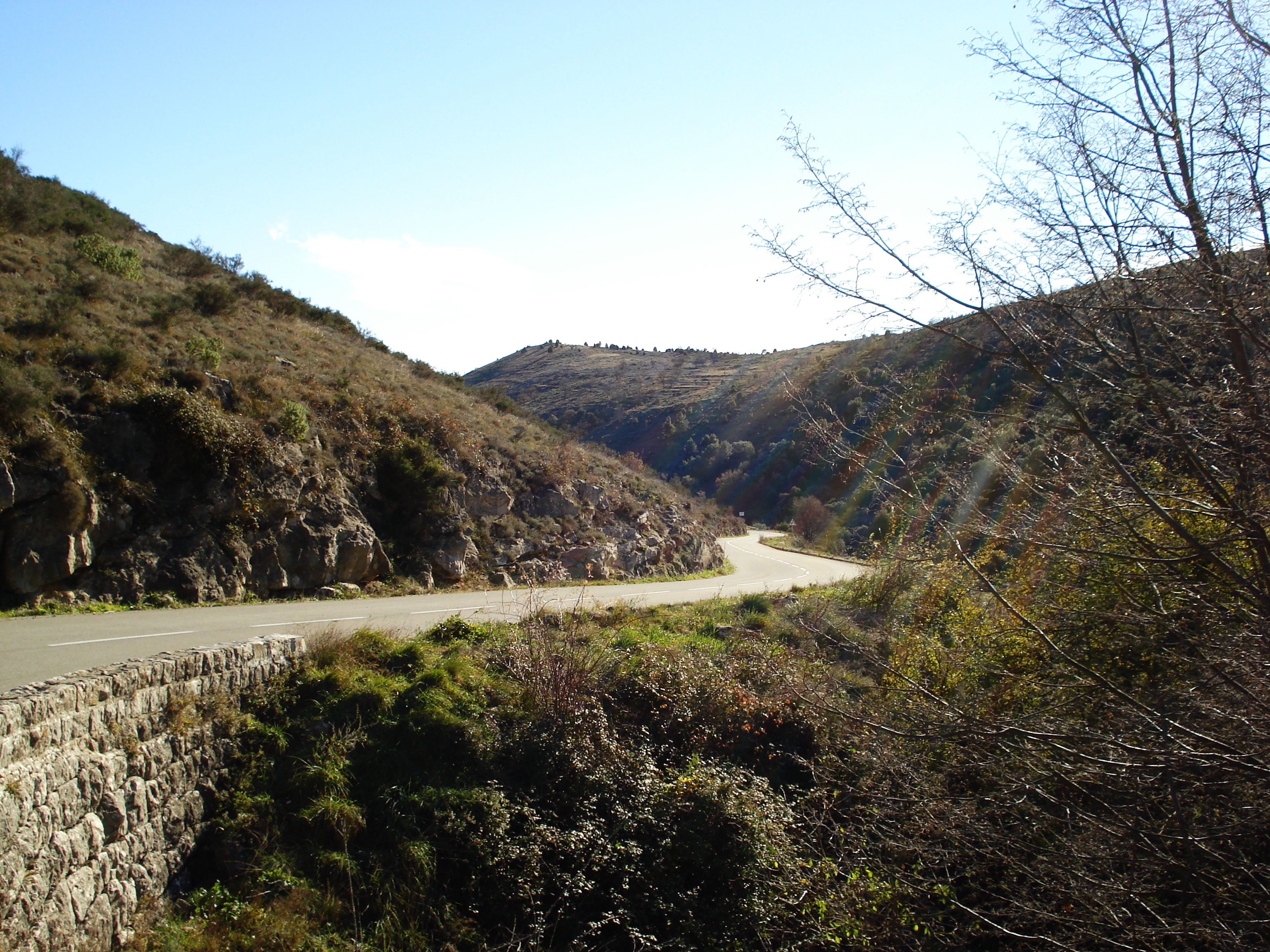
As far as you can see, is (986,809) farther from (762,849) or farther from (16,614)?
(16,614)

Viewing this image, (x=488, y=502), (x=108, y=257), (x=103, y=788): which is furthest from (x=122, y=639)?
(x=108, y=257)

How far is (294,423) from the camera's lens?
1591 centimetres

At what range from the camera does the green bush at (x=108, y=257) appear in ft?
62.2

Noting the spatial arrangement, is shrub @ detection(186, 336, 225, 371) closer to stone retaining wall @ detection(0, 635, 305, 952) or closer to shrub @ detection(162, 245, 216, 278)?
shrub @ detection(162, 245, 216, 278)

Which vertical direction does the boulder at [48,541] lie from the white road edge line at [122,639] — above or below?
above

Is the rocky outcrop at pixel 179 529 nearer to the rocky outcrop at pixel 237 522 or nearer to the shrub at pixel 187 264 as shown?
the rocky outcrop at pixel 237 522

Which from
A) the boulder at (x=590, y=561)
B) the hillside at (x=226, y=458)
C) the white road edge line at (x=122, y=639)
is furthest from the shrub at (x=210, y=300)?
the white road edge line at (x=122, y=639)

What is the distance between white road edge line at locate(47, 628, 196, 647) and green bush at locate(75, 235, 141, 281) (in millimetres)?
14021

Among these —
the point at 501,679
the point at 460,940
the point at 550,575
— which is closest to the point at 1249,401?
the point at 460,940

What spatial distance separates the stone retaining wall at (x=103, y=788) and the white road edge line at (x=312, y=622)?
2692 millimetres

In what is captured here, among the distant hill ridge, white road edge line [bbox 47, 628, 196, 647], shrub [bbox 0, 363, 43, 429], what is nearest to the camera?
white road edge line [bbox 47, 628, 196, 647]

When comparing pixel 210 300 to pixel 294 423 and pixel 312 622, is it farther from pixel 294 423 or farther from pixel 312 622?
pixel 312 622

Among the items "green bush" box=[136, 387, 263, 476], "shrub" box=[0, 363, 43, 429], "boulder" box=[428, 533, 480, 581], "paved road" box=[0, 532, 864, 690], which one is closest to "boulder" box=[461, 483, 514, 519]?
"boulder" box=[428, 533, 480, 581]

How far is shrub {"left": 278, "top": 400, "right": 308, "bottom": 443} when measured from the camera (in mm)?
15883
